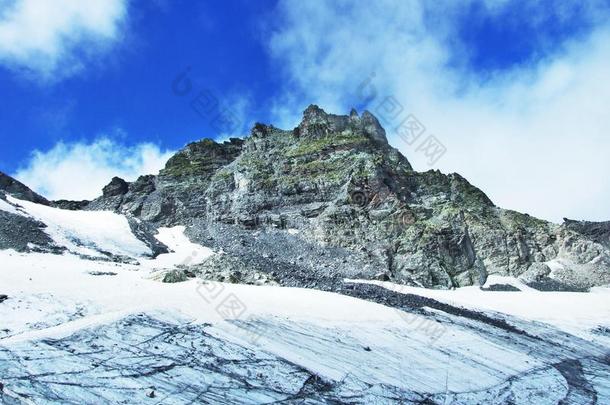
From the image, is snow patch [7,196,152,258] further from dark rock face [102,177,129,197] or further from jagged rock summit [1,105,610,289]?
dark rock face [102,177,129,197]

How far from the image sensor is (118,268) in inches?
1321

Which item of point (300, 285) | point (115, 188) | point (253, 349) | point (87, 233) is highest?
point (115, 188)

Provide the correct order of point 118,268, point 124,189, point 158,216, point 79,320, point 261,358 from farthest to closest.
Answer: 1. point 124,189
2. point 158,216
3. point 118,268
4. point 79,320
5. point 261,358

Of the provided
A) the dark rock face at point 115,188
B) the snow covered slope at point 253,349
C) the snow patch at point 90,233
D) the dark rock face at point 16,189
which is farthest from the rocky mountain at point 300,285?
the dark rock face at point 16,189

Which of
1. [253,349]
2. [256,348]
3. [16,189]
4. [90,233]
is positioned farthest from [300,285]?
[16,189]

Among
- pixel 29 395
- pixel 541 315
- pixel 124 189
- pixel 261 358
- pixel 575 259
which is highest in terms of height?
pixel 575 259

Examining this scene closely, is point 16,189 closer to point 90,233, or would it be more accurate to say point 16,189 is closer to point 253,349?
point 90,233

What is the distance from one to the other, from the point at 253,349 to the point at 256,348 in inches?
6.6

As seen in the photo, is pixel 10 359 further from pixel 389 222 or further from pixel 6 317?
pixel 389 222

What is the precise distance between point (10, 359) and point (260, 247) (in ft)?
133

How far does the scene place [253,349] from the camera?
1753 centimetres

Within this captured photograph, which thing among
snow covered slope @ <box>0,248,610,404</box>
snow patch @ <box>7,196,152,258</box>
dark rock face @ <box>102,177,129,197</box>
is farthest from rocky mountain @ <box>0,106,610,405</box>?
dark rock face @ <box>102,177,129,197</box>

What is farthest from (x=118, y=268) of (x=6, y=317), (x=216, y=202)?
(x=216, y=202)

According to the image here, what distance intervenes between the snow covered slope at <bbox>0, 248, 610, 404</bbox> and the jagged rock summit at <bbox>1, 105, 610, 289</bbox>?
13.8 meters
